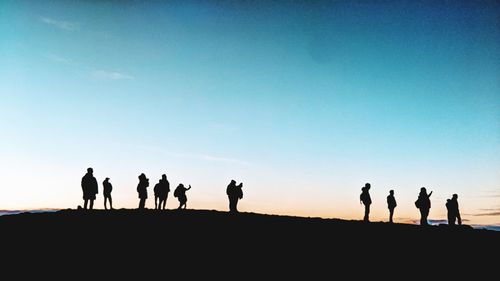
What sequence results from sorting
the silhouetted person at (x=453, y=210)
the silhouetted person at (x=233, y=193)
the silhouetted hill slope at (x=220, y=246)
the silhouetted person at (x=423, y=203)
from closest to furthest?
the silhouetted hill slope at (x=220, y=246) → the silhouetted person at (x=423, y=203) → the silhouetted person at (x=233, y=193) → the silhouetted person at (x=453, y=210)

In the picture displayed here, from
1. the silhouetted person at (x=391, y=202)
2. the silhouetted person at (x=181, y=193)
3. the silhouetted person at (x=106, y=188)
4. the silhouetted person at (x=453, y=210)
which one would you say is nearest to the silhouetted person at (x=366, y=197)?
the silhouetted person at (x=391, y=202)

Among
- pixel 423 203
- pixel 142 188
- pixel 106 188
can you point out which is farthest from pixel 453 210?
pixel 106 188

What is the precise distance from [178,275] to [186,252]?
8.15 feet

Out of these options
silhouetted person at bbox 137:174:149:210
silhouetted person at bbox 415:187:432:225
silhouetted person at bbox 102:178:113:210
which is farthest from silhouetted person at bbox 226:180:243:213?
silhouetted person at bbox 415:187:432:225

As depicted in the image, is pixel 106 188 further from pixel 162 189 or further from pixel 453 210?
pixel 453 210

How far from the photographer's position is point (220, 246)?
21.1 metres

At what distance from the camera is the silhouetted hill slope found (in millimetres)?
18312

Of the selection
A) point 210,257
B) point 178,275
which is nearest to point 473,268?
point 210,257

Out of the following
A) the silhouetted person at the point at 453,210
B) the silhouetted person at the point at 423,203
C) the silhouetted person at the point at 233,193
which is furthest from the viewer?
the silhouetted person at the point at 453,210

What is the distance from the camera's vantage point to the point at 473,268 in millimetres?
20859

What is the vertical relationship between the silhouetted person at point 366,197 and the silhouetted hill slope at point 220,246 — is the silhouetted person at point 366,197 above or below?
above

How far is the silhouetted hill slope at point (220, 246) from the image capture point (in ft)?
60.1

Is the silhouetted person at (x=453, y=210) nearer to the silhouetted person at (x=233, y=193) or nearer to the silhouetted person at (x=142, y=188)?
the silhouetted person at (x=233, y=193)

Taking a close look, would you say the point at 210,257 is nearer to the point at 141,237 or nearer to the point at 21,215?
the point at 141,237
